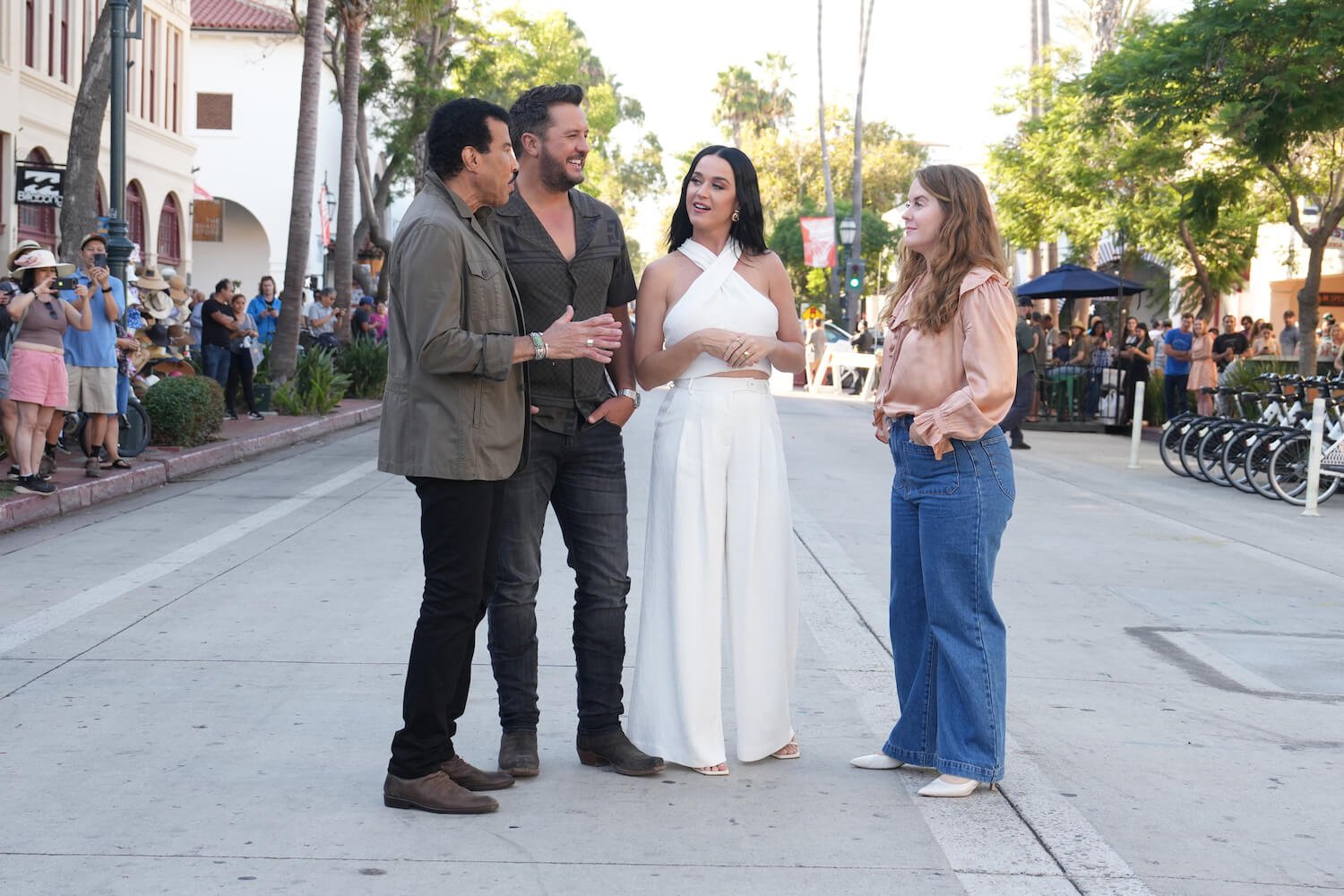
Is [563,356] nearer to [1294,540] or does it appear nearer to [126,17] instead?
[1294,540]

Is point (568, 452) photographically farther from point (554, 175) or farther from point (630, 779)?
point (630, 779)

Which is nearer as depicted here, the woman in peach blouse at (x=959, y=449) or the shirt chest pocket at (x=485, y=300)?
the shirt chest pocket at (x=485, y=300)

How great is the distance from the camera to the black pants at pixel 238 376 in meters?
20.5

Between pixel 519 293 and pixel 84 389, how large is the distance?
30.3ft

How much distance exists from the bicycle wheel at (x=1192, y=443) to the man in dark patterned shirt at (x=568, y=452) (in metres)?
13.6

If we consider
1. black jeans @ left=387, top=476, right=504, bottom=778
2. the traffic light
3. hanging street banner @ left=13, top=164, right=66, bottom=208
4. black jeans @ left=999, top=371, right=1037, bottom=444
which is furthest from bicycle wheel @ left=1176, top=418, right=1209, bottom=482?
the traffic light

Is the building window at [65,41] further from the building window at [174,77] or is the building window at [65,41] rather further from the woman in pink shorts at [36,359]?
the woman in pink shorts at [36,359]

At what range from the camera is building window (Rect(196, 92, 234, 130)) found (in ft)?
160

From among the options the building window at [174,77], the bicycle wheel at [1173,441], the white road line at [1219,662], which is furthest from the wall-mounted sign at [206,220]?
the white road line at [1219,662]

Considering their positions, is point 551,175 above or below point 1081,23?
below

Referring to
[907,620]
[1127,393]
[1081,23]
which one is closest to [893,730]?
[907,620]

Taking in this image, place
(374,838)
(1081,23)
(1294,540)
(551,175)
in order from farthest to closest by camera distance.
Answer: (1081,23) → (1294,540) → (551,175) → (374,838)

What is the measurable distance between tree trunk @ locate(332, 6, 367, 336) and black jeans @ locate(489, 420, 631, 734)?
24.3m

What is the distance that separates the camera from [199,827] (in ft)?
14.3
